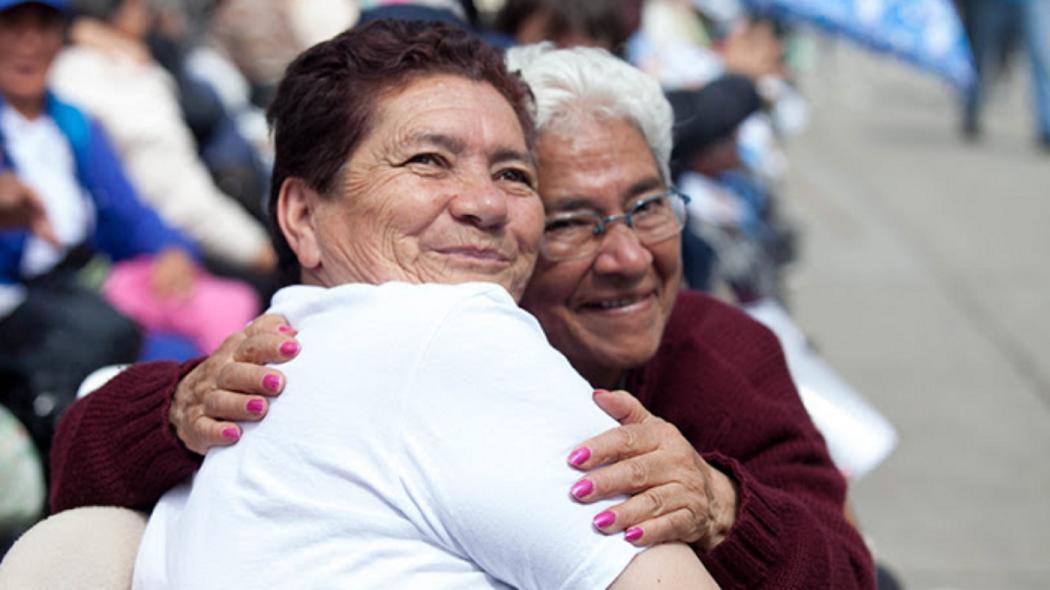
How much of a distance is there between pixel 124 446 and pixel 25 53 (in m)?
2.38

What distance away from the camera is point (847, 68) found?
18719 mm

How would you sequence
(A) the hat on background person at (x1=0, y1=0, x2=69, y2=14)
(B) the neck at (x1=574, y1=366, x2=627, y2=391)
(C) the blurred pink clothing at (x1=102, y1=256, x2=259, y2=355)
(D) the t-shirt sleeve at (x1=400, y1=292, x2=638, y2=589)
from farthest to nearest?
(C) the blurred pink clothing at (x1=102, y1=256, x2=259, y2=355) → (A) the hat on background person at (x1=0, y1=0, x2=69, y2=14) → (B) the neck at (x1=574, y1=366, x2=627, y2=391) → (D) the t-shirt sleeve at (x1=400, y1=292, x2=638, y2=589)

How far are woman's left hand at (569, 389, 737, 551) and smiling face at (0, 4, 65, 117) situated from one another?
287cm

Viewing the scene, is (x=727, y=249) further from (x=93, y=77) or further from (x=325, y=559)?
(x=325, y=559)

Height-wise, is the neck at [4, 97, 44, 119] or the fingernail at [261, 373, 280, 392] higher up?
the fingernail at [261, 373, 280, 392]

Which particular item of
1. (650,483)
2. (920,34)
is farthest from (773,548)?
(920,34)

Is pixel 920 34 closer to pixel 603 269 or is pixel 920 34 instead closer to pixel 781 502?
pixel 603 269

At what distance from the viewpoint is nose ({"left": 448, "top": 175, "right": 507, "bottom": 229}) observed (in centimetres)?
185

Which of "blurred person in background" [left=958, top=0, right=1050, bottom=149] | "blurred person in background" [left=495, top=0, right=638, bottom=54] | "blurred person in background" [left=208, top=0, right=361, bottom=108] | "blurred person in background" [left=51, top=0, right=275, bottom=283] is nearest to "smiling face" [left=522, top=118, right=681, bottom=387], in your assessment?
"blurred person in background" [left=495, top=0, right=638, bottom=54]

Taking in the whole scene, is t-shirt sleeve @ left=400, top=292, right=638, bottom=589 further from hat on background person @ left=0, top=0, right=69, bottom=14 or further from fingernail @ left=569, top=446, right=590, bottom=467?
hat on background person @ left=0, top=0, right=69, bottom=14

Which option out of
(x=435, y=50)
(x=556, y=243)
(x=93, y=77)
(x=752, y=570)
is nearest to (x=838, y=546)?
(x=752, y=570)

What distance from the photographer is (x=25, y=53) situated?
4.03m

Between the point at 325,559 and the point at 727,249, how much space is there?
411cm

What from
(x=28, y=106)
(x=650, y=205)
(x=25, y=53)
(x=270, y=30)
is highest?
(x=650, y=205)
